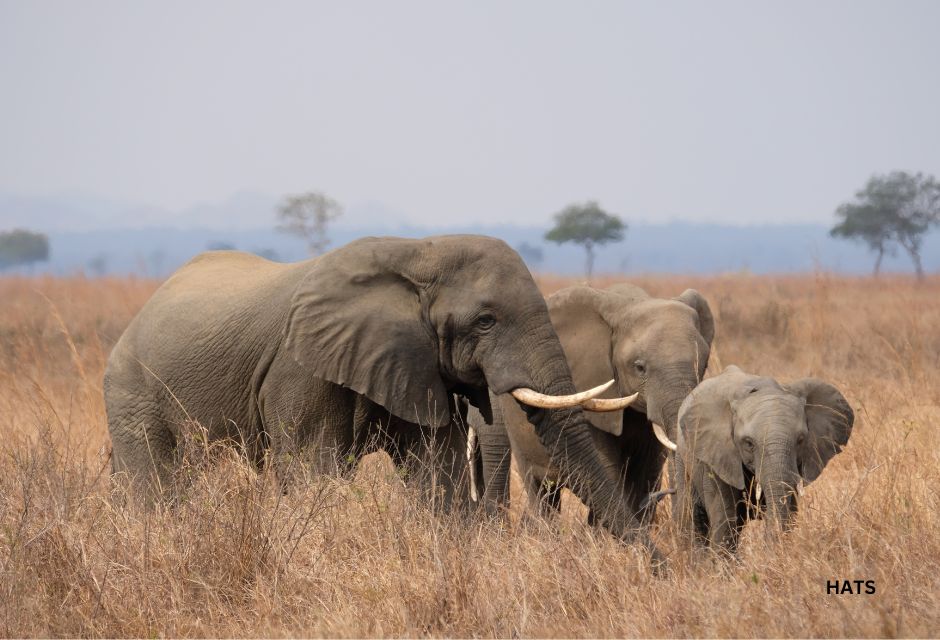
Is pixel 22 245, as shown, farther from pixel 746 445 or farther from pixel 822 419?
pixel 746 445

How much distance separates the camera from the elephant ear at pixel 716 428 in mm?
5746

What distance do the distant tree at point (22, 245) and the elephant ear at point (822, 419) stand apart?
95409mm

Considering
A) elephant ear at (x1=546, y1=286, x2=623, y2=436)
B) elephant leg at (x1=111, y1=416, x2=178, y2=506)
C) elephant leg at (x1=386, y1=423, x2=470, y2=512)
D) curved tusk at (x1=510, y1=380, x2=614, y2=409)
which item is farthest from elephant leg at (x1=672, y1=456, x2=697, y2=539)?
elephant leg at (x1=111, y1=416, x2=178, y2=506)

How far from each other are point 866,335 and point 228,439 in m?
11.1

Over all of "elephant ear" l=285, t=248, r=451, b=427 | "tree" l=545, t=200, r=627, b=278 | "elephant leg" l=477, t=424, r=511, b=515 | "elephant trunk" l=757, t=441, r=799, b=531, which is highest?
"elephant ear" l=285, t=248, r=451, b=427

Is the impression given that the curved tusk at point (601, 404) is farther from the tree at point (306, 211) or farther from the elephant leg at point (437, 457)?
the tree at point (306, 211)

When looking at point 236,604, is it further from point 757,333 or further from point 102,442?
point 757,333

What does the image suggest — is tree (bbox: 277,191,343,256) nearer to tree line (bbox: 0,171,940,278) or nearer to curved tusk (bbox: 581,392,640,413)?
tree line (bbox: 0,171,940,278)

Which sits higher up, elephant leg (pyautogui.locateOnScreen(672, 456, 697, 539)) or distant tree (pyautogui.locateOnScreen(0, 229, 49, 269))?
elephant leg (pyautogui.locateOnScreen(672, 456, 697, 539))

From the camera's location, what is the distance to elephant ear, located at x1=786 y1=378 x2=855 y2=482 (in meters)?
5.76

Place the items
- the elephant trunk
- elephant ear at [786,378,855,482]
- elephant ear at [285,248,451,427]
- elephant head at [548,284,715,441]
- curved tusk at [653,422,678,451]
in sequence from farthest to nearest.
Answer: elephant head at [548,284,715,441], curved tusk at [653,422,678,451], elephant ear at [786,378,855,482], elephant ear at [285,248,451,427], the elephant trunk

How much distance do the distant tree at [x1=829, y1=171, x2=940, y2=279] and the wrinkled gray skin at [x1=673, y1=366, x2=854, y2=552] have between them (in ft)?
193

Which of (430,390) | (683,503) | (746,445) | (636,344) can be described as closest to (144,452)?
(430,390)

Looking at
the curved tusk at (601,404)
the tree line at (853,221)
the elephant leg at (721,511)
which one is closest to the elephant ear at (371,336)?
the curved tusk at (601,404)
